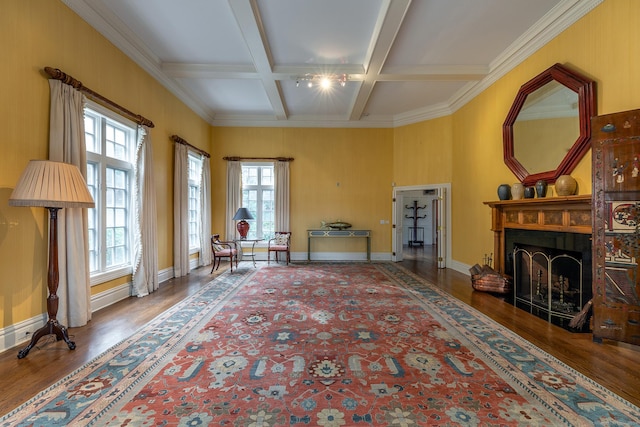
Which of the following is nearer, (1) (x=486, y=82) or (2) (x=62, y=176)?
(2) (x=62, y=176)

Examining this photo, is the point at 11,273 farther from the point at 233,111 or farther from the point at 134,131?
the point at 233,111

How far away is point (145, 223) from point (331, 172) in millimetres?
4876

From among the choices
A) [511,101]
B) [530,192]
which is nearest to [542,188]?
[530,192]

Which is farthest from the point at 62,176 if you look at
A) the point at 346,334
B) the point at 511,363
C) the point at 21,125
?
the point at 511,363

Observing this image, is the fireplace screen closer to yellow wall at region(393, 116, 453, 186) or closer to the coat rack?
yellow wall at region(393, 116, 453, 186)

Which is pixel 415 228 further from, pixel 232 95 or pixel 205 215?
pixel 232 95

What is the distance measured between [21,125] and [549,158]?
6202 millimetres

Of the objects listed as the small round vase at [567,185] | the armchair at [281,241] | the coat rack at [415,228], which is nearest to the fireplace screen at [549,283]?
the small round vase at [567,185]

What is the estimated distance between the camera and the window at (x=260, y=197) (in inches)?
322

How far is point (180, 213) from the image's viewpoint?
5.90 meters

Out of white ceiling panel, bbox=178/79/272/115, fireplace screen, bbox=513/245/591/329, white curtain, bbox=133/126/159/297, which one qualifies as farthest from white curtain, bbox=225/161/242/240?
fireplace screen, bbox=513/245/591/329

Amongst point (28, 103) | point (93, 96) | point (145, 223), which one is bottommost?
point (145, 223)

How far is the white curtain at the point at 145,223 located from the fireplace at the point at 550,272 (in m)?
5.64

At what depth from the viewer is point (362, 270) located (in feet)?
21.7
